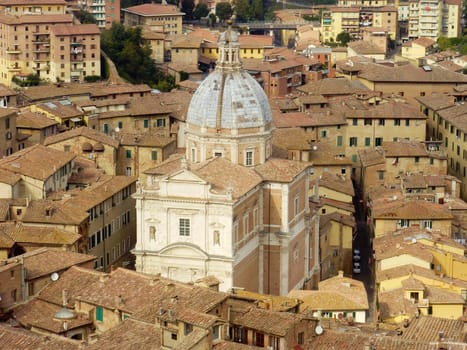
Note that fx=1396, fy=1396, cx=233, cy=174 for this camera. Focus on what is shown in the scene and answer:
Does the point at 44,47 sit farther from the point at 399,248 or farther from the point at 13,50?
the point at 399,248

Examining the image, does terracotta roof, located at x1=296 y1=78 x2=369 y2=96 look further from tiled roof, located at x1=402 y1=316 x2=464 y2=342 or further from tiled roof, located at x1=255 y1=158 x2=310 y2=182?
tiled roof, located at x1=402 y1=316 x2=464 y2=342

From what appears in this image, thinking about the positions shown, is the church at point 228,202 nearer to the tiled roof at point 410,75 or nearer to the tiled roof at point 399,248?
the tiled roof at point 399,248

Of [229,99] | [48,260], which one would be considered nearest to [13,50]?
[229,99]

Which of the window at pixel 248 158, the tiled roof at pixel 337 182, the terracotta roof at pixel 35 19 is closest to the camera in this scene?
the window at pixel 248 158

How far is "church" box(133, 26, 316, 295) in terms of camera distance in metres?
51.1

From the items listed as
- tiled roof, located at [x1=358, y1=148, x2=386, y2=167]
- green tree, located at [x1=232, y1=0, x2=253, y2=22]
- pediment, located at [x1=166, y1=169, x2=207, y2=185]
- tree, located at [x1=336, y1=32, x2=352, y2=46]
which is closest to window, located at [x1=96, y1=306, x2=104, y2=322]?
pediment, located at [x1=166, y1=169, x2=207, y2=185]

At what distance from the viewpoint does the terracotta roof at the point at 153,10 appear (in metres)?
126

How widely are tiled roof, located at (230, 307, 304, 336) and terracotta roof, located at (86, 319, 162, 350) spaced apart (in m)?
2.93

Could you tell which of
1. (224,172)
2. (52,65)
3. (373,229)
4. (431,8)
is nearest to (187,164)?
(224,172)

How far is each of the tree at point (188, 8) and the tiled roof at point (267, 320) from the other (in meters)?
104

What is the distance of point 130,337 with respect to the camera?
126 ft

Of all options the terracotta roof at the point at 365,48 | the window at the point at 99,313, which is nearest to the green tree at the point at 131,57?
the terracotta roof at the point at 365,48

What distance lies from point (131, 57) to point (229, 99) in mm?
50814

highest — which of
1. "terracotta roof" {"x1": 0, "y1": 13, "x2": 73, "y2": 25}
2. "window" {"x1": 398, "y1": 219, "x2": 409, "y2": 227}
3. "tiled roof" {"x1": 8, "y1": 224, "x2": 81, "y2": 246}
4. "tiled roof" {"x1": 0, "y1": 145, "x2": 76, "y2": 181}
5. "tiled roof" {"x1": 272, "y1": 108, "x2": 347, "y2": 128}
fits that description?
"terracotta roof" {"x1": 0, "y1": 13, "x2": 73, "y2": 25}
